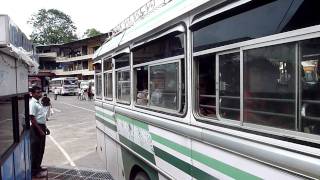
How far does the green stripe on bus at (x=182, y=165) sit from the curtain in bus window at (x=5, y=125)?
58.8 inches

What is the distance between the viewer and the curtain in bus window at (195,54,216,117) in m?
3.16

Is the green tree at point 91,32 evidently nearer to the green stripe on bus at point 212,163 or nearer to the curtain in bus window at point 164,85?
the curtain in bus window at point 164,85

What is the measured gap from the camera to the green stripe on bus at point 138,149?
4589 mm

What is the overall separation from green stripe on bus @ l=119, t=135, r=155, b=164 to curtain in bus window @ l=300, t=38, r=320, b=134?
248cm

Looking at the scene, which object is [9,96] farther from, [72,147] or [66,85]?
[66,85]

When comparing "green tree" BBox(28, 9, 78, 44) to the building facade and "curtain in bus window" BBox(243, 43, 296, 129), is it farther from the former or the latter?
"curtain in bus window" BBox(243, 43, 296, 129)

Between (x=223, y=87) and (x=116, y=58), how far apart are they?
375 cm

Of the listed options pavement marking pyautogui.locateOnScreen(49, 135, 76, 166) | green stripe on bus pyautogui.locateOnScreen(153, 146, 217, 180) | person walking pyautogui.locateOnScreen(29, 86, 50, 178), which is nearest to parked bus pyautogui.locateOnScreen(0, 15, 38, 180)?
green stripe on bus pyautogui.locateOnScreen(153, 146, 217, 180)

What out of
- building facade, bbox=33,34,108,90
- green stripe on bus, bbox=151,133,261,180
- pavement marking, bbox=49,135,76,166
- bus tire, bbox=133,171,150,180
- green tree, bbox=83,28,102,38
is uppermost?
green tree, bbox=83,28,102,38

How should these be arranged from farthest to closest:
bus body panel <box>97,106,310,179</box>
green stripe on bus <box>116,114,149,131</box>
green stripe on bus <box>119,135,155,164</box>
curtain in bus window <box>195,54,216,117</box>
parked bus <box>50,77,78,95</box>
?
1. parked bus <box>50,77,78,95</box>
2. green stripe on bus <box>116,114,149,131</box>
3. green stripe on bus <box>119,135,155,164</box>
4. curtain in bus window <box>195,54,216,117</box>
5. bus body panel <box>97,106,310,179</box>

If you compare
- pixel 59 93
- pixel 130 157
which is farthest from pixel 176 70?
pixel 59 93

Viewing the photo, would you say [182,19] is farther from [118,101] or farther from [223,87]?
[118,101]

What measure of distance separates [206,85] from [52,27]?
103 metres

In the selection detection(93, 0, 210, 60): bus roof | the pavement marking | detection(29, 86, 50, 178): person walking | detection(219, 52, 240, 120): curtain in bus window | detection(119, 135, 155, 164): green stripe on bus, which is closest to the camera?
detection(219, 52, 240, 120): curtain in bus window
